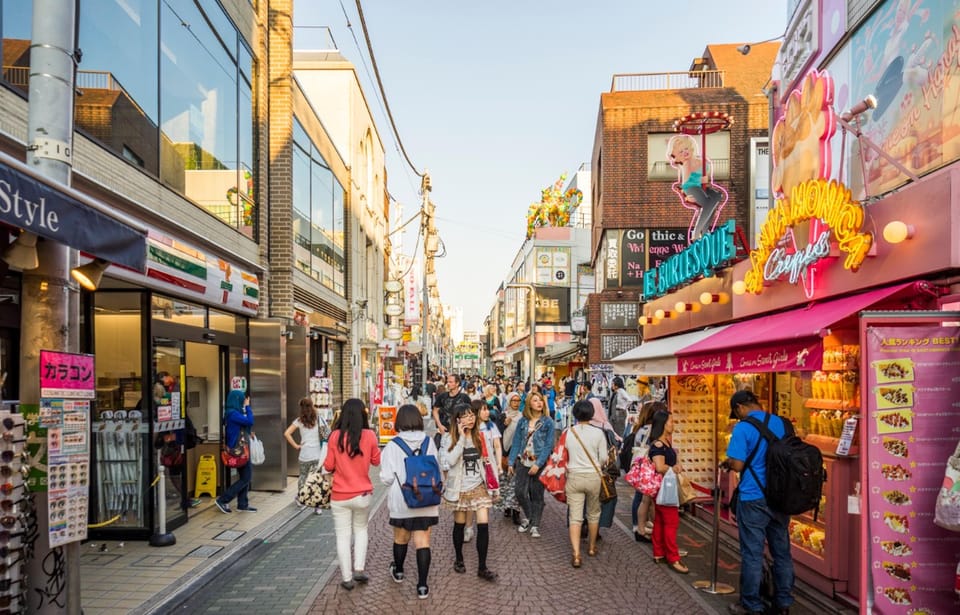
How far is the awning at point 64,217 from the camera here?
386 centimetres

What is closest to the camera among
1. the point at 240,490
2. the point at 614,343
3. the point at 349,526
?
the point at 349,526

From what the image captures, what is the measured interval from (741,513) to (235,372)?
29.3 feet

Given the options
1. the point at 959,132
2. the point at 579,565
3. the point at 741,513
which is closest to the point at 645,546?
the point at 579,565

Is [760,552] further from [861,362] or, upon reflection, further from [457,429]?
[457,429]

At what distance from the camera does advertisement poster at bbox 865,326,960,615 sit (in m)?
4.88

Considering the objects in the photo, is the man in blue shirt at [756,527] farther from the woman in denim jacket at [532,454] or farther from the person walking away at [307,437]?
the person walking away at [307,437]

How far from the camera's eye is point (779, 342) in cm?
627

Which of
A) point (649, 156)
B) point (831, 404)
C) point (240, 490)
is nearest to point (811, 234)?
point (831, 404)

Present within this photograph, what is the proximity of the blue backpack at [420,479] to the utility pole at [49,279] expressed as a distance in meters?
2.57

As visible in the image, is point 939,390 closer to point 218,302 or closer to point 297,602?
point 297,602

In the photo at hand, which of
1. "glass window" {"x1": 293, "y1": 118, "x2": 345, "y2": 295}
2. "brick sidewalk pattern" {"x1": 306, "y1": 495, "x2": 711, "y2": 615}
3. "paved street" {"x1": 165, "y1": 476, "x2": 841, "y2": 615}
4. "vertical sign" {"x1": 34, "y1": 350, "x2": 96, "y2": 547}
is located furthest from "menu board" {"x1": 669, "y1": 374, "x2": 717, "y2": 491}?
"glass window" {"x1": 293, "y1": 118, "x2": 345, "y2": 295}

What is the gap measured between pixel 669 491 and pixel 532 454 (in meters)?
1.95

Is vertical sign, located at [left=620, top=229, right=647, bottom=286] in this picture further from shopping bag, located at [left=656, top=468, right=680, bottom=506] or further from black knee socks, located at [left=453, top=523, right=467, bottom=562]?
black knee socks, located at [left=453, top=523, right=467, bottom=562]

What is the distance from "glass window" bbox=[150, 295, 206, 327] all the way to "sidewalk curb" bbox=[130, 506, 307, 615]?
300 centimetres
